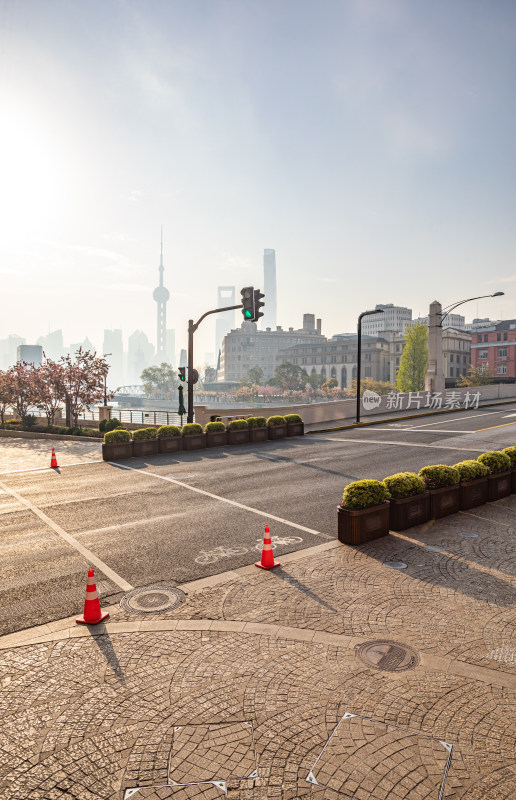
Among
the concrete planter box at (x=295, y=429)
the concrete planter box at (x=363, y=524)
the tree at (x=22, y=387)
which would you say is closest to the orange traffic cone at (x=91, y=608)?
the concrete planter box at (x=363, y=524)

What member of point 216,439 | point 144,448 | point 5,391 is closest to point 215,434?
point 216,439

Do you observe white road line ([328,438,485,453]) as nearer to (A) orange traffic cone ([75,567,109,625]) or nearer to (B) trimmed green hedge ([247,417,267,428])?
(B) trimmed green hedge ([247,417,267,428])

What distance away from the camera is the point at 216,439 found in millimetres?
23141

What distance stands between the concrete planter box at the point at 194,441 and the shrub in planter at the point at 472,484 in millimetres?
12875

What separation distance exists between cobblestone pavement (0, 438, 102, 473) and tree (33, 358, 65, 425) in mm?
8023

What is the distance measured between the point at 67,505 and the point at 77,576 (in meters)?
5.07

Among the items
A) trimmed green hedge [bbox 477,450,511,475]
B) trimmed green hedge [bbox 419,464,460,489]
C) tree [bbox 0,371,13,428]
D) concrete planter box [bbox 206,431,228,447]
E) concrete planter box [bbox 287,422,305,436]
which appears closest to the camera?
trimmed green hedge [bbox 419,464,460,489]

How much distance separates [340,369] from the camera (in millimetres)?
196750

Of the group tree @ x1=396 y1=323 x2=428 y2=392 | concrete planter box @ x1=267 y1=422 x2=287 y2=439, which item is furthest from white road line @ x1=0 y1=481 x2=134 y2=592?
tree @ x1=396 y1=323 x2=428 y2=392

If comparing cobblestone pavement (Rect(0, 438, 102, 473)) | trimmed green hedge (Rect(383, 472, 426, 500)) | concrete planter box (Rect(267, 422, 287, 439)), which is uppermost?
trimmed green hedge (Rect(383, 472, 426, 500))

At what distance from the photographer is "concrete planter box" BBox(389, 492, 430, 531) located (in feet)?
34.2

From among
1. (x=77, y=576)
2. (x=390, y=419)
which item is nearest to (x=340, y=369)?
(x=390, y=419)

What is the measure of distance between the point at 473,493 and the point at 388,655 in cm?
730

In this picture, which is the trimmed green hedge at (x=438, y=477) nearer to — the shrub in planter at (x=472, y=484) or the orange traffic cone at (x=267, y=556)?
the shrub in planter at (x=472, y=484)
